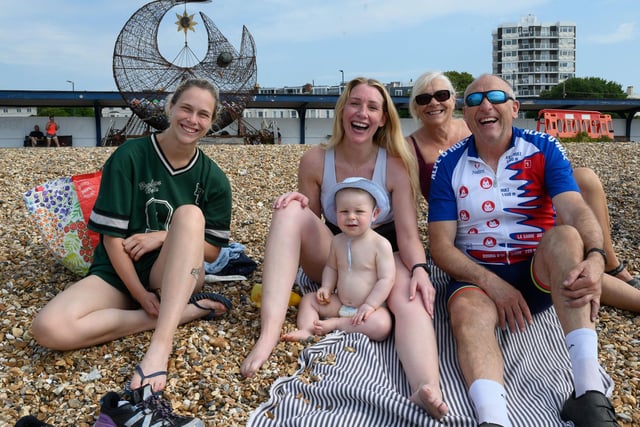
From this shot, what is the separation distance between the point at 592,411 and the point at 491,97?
70.1 inches

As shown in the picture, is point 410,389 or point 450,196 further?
point 450,196

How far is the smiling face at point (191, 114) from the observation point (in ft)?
11.3

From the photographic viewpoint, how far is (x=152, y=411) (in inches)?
99.9

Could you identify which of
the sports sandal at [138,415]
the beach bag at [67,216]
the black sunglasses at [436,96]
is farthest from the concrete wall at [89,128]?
the sports sandal at [138,415]

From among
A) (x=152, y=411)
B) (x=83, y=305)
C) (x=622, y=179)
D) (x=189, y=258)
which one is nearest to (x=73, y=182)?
(x=83, y=305)

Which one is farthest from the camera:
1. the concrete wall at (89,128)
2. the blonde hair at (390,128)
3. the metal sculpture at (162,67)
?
the concrete wall at (89,128)

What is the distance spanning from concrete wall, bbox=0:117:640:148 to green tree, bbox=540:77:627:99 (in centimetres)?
4183

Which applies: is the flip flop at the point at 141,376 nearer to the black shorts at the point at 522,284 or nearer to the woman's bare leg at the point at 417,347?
the woman's bare leg at the point at 417,347

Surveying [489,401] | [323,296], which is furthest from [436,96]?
[489,401]

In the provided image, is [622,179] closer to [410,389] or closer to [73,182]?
[410,389]

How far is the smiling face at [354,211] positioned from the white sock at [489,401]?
42.9 inches

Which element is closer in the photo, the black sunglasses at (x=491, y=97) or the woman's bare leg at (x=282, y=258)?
the woman's bare leg at (x=282, y=258)

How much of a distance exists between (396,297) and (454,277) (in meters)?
0.36

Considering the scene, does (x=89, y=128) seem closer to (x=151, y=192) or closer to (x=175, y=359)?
(x=151, y=192)
